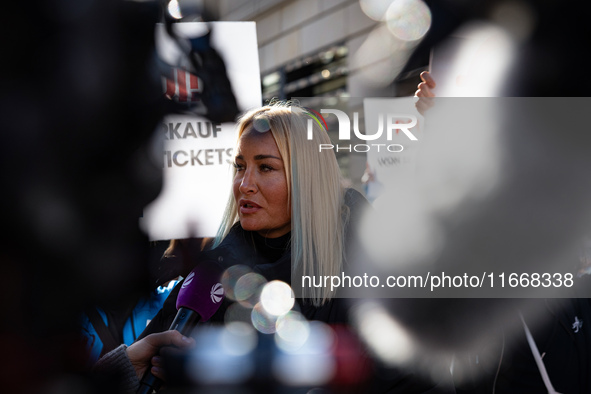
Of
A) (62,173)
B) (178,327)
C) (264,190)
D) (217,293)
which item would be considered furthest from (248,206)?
(62,173)

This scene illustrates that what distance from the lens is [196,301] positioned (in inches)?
75.4

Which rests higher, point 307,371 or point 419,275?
point 419,275

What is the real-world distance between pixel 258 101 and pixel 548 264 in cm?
130

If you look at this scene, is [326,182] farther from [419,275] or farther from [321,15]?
[321,15]

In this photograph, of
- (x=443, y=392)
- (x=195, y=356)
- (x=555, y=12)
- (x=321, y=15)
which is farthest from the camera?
(x=321, y=15)

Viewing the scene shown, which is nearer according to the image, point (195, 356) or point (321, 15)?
point (195, 356)

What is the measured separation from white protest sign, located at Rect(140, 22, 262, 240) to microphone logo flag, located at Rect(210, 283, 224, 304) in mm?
430

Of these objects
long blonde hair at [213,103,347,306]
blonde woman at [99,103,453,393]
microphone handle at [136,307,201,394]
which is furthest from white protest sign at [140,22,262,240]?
microphone handle at [136,307,201,394]

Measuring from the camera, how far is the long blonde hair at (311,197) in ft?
6.54

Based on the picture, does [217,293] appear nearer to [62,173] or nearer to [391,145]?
[62,173]

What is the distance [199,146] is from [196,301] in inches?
29.5

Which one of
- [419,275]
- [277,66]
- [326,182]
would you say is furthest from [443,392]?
[277,66]

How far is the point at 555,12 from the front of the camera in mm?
2201

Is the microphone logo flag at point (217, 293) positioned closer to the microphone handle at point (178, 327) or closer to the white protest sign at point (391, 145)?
the microphone handle at point (178, 327)
